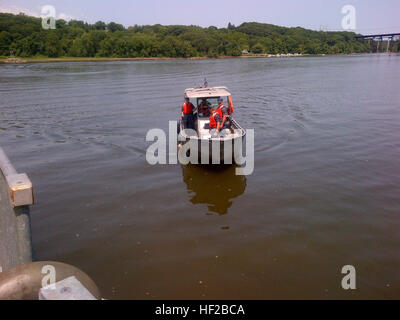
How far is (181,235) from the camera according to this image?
8.51 metres

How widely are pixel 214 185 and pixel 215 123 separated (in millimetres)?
2590

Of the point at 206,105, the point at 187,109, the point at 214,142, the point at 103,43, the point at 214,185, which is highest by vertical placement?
the point at 103,43

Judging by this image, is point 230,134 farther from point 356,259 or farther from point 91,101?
point 91,101

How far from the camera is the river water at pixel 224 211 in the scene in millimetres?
7027

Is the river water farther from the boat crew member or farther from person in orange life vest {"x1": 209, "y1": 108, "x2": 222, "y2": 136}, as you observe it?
the boat crew member

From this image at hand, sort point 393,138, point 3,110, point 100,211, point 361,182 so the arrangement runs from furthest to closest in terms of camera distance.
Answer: point 3,110 → point 393,138 → point 361,182 → point 100,211

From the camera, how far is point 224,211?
9758 mm

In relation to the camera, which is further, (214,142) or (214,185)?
(214,142)

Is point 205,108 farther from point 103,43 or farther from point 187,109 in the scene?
point 103,43

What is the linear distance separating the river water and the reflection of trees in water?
37mm

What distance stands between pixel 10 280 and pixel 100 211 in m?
6.58
